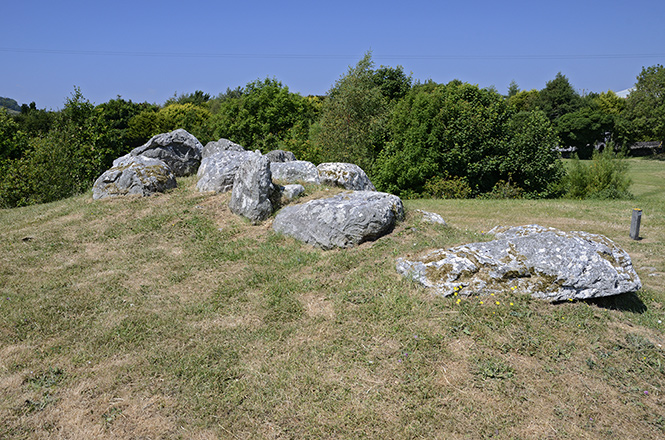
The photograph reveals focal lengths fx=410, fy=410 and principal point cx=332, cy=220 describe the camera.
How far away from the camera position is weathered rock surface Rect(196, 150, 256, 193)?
14.6m

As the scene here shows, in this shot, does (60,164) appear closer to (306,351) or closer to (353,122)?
(353,122)

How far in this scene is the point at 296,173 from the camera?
14695 mm

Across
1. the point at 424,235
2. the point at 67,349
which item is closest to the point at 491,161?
the point at 424,235

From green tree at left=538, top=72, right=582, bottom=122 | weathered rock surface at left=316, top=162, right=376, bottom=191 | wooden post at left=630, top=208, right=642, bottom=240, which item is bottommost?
wooden post at left=630, top=208, right=642, bottom=240

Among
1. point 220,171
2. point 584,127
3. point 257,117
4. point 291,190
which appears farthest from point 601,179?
point 584,127

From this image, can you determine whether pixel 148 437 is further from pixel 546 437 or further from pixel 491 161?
pixel 491 161

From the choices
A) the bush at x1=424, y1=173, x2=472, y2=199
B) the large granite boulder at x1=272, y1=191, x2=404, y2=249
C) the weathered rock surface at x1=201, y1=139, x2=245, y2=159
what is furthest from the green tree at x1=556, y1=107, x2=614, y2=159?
the large granite boulder at x1=272, y1=191, x2=404, y2=249

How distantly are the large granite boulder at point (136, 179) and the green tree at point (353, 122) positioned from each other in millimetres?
16034

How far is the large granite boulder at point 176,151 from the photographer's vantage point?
55.4 feet

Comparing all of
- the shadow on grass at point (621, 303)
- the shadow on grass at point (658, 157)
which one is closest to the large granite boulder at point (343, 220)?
the shadow on grass at point (621, 303)

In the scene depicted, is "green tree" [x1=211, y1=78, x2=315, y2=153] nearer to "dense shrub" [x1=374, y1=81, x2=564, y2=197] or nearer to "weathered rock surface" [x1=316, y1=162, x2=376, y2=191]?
"dense shrub" [x1=374, y1=81, x2=564, y2=197]

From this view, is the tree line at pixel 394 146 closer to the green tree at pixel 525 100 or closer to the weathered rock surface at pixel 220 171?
the weathered rock surface at pixel 220 171

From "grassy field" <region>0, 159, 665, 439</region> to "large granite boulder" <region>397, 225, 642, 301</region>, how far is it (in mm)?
283

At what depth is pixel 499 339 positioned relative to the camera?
6.51 m
